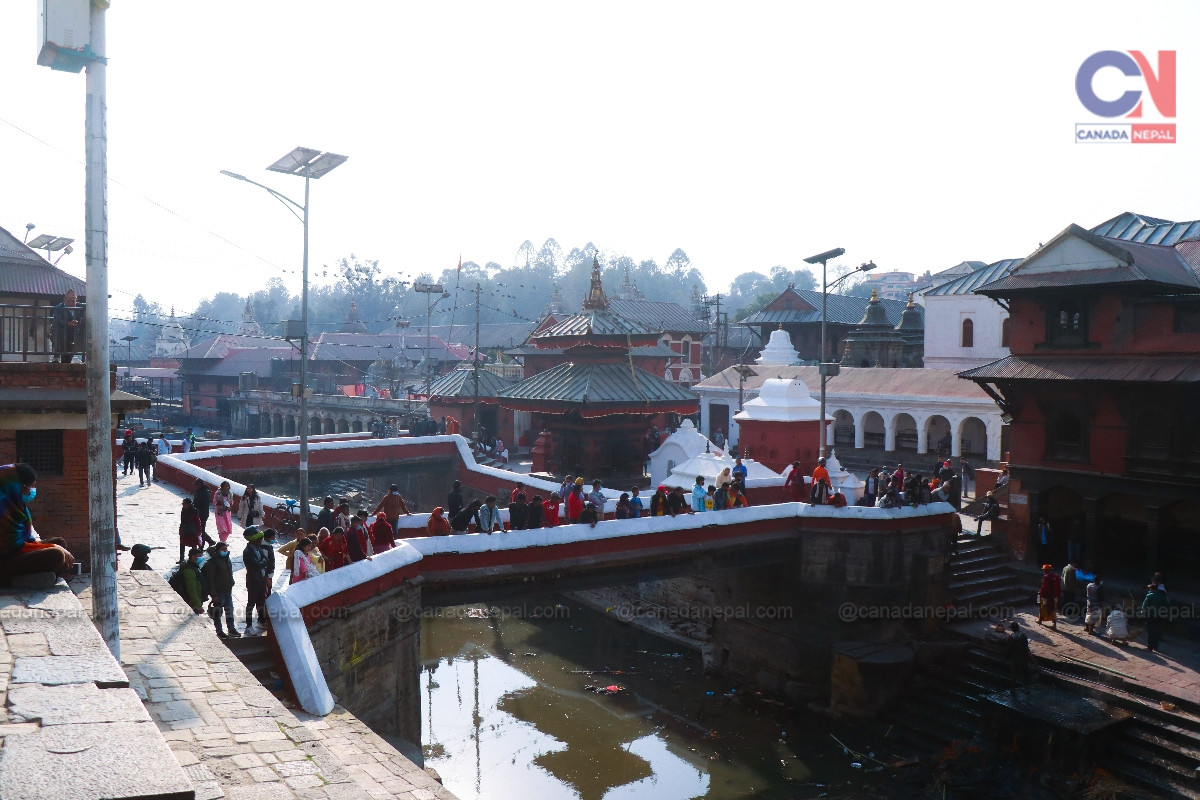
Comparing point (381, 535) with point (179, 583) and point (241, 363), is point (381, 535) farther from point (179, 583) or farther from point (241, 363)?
point (241, 363)

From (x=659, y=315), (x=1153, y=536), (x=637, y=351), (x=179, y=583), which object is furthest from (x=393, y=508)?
(x=659, y=315)

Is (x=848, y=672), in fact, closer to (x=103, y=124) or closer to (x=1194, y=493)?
(x=1194, y=493)

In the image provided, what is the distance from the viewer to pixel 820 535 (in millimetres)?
20422

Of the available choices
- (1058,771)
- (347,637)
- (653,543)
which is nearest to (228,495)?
(347,637)

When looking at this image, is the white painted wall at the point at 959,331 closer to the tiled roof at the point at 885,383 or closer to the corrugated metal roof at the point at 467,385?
the tiled roof at the point at 885,383

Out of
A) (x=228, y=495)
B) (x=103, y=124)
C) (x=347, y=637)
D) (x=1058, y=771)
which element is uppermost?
(x=103, y=124)

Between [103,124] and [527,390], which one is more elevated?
[103,124]

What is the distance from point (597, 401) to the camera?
931 inches

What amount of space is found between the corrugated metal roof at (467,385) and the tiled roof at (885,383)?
33.9ft

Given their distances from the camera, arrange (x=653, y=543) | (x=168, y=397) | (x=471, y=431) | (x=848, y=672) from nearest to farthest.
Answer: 1. (x=653, y=543)
2. (x=848, y=672)
3. (x=471, y=431)
4. (x=168, y=397)

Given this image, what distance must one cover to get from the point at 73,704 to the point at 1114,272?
2374 centimetres

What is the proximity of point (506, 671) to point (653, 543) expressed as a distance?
6.45m

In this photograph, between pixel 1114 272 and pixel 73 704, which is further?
pixel 1114 272

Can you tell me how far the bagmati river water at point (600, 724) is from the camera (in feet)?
55.0
